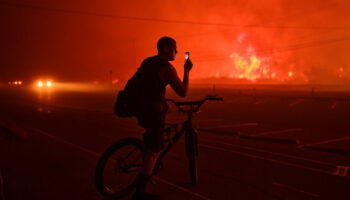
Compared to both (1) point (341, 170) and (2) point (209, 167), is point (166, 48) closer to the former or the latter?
(2) point (209, 167)

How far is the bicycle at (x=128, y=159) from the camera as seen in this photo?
10.3 ft

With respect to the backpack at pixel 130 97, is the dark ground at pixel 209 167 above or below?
below

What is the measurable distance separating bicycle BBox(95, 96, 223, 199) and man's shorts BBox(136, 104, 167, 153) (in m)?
0.30

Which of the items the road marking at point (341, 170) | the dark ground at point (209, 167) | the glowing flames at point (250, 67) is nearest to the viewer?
the dark ground at point (209, 167)

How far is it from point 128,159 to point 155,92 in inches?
44.8

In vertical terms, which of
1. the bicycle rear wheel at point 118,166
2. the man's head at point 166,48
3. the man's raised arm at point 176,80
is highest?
the man's head at point 166,48

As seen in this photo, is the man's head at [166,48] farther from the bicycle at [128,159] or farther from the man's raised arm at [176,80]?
the bicycle at [128,159]

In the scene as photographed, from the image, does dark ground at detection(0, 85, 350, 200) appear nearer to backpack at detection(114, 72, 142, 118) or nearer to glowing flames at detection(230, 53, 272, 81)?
backpack at detection(114, 72, 142, 118)

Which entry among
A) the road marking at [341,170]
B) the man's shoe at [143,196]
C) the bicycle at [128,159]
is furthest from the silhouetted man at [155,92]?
the road marking at [341,170]

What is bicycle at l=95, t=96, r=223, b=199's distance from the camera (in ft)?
10.3

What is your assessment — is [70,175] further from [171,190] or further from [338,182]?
[338,182]

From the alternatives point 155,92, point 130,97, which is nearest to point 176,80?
point 155,92

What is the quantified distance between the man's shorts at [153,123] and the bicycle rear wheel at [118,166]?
0.97ft

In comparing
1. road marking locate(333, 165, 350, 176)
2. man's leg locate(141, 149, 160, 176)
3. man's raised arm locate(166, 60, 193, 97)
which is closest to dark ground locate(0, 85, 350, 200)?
road marking locate(333, 165, 350, 176)
